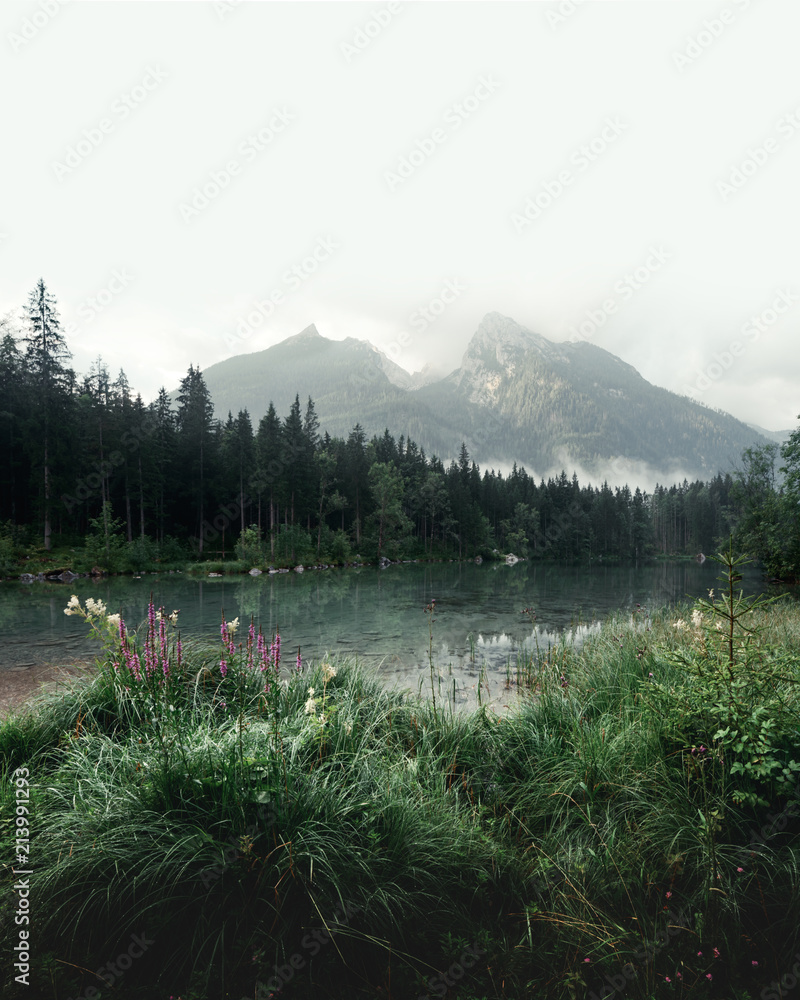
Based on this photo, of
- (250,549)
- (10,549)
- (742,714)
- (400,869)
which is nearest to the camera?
(400,869)

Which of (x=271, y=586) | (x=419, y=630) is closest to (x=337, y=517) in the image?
(x=271, y=586)

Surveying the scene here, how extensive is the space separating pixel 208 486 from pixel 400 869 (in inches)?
2301

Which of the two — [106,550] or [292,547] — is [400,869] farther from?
[292,547]

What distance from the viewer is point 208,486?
56719 millimetres

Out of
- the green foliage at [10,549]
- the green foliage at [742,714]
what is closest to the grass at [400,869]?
the green foliage at [742,714]

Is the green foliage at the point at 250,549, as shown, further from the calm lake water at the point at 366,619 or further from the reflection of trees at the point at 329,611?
the calm lake water at the point at 366,619

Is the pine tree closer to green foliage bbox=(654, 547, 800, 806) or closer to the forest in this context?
the forest

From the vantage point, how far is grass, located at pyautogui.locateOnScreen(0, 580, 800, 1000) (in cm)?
239

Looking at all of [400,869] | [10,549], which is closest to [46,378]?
[10,549]

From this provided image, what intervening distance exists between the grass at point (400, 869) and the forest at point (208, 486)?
35783mm

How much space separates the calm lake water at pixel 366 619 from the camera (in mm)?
11000

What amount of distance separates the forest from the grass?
35.8 meters

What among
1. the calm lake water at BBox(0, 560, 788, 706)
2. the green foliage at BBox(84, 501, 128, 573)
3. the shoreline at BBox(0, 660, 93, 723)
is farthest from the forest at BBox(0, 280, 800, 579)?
the shoreline at BBox(0, 660, 93, 723)

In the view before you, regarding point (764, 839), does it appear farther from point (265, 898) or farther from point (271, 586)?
point (271, 586)
